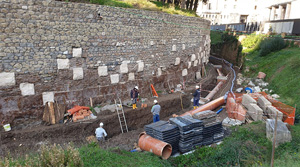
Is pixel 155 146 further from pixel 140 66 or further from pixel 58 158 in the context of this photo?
pixel 140 66

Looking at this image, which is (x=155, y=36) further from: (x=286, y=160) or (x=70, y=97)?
(x=286, y=160)

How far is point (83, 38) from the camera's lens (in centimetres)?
873

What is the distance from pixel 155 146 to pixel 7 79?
553 cm

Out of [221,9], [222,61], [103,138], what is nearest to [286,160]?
[103,138]

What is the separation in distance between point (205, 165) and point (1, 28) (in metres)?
7.70

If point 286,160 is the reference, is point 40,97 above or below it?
above

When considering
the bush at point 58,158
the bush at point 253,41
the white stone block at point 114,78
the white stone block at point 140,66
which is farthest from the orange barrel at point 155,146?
the bush at point 253,41

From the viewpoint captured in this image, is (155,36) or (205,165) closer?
(205,165)

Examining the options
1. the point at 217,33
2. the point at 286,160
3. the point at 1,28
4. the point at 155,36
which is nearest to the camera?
the point at 286,160

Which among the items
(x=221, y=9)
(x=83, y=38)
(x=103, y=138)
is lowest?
(x=103, y=138)

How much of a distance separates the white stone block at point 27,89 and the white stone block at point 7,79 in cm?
31

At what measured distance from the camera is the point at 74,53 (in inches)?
337

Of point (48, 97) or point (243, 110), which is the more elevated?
point (48, 97)

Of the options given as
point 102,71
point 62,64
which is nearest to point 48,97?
point 62,64
